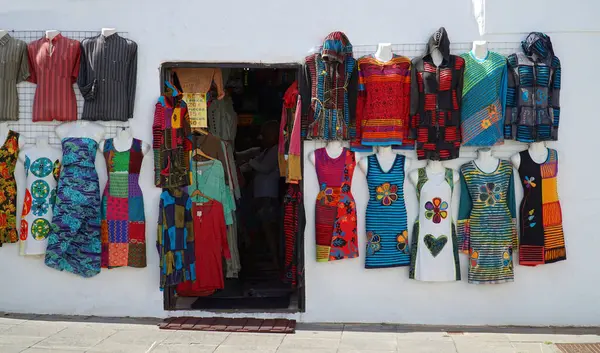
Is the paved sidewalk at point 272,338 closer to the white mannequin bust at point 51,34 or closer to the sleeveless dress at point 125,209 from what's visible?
the sleeveless dress at point 125,209

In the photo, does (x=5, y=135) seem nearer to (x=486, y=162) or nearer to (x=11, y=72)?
(x=11, y=72)

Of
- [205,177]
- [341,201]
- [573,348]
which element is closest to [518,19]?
[341,201]

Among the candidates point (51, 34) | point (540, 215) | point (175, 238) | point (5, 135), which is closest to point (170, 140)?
point (175, 238)

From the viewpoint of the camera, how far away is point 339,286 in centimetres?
677

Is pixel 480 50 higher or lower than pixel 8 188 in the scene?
higher

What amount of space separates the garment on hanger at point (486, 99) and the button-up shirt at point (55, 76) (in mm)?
3712

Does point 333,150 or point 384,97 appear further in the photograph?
point 333,150

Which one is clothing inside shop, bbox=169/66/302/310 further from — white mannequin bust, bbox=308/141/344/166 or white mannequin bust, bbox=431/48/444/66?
white mannequin bust, bbox=431/48/444/66

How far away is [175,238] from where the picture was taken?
272 inches

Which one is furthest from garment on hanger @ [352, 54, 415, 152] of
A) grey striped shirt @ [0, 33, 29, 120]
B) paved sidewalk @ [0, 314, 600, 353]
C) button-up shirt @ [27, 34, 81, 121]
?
grey striped shirt @ [0, 33, 29, 120]

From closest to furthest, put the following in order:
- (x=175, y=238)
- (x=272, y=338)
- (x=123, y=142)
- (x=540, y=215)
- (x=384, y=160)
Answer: (x=272, y=338) → (x=540, y=215) → (x=384, y=160) → (x=123, y=142) → (x=175, y=238)

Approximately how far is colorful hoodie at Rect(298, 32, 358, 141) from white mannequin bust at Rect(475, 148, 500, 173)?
4.07ft

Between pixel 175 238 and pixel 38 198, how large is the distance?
1369 millimetres

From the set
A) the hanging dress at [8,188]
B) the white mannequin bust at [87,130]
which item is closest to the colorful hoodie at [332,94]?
the white mannequin bust at [87,130]
